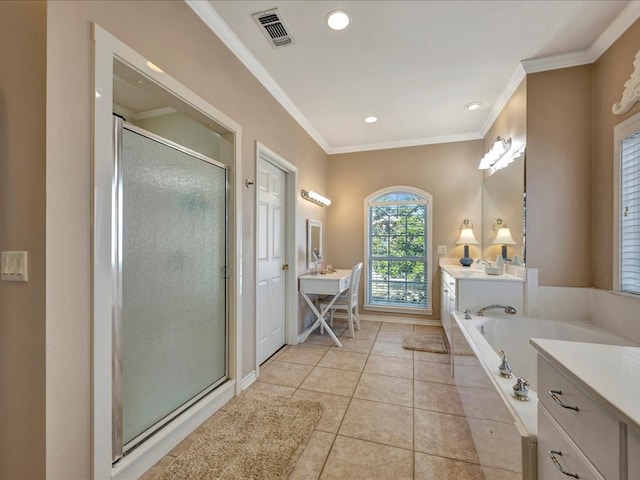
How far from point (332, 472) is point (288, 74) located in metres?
2.98

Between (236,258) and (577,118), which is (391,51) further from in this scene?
(236,258)

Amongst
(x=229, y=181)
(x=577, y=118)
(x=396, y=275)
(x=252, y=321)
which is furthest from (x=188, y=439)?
(x=577, y=118)

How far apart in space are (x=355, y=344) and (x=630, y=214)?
8.61 feet

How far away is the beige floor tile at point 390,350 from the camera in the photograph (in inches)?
118

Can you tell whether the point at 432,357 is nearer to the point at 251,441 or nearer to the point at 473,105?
the point at 251,441

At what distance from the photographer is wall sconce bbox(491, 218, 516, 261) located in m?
2.84

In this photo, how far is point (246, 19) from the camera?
1900 millimetres

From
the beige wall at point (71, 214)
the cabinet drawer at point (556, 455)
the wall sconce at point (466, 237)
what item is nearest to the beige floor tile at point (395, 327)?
the wall sconce at point (466, 237)

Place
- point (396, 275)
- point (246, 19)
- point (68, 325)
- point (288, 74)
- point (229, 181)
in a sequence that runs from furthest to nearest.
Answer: point (396, 275), point (288, 74), point (229, 181), point (246, 19), point (68, 325)

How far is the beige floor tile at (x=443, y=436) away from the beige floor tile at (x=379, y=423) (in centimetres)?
6

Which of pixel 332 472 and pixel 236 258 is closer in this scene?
pixel 332 472

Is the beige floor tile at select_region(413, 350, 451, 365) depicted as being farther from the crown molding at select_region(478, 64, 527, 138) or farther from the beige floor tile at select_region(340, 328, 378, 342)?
the crown molding at select_region(478, 64, 527, 138)

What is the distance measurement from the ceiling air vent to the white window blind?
2.48m

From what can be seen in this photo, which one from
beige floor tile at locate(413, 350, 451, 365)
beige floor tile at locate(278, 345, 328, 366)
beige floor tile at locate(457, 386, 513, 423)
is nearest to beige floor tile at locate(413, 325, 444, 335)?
beige floor tile at locate(413, 350, 451, 365)
